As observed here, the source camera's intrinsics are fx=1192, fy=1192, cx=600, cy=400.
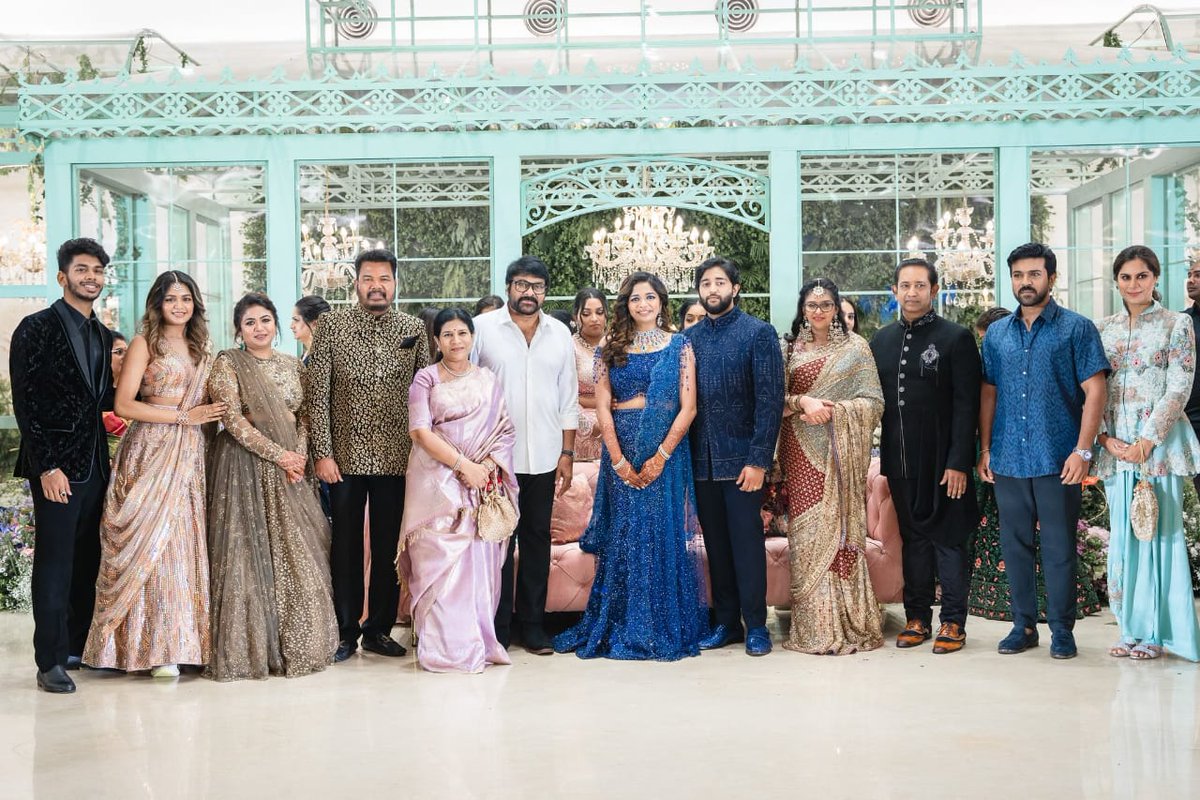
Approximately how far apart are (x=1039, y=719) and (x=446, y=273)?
4.33 m

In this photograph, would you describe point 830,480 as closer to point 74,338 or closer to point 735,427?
point 735,427

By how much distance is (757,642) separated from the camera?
4.83 m

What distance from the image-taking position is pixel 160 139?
686cm

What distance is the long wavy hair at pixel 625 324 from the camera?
15.7ft

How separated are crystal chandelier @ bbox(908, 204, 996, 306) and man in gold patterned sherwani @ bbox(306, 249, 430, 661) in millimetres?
3489

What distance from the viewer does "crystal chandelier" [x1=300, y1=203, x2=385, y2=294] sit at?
6.96 meters

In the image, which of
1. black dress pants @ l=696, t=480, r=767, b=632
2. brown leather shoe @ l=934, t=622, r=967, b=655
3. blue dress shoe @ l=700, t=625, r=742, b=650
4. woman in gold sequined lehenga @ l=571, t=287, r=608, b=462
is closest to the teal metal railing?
woman in gold sequined lehenga @ l=571, t=287, r=608, b=462

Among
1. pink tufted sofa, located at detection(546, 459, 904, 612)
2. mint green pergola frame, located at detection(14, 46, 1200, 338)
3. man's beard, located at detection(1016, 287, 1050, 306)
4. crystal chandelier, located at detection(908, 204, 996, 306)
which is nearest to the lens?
man's beard, located at detection(1016, 287, 1050, 306)

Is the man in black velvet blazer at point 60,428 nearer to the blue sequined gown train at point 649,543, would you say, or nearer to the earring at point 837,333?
the blue sequined gown train at point 649,543

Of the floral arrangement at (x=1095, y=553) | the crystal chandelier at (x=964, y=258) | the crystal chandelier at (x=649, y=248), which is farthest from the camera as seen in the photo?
the crystal chandelier at (x=649, y=248)

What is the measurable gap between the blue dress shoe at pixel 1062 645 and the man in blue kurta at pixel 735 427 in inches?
44.2

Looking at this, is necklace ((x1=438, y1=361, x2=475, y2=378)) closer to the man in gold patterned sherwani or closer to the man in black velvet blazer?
the man in gold patterned sherwani

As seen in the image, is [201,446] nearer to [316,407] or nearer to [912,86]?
[316,407]

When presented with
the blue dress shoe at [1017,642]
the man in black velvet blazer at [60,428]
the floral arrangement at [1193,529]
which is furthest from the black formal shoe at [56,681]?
the floral arrangement at [1193,529]
